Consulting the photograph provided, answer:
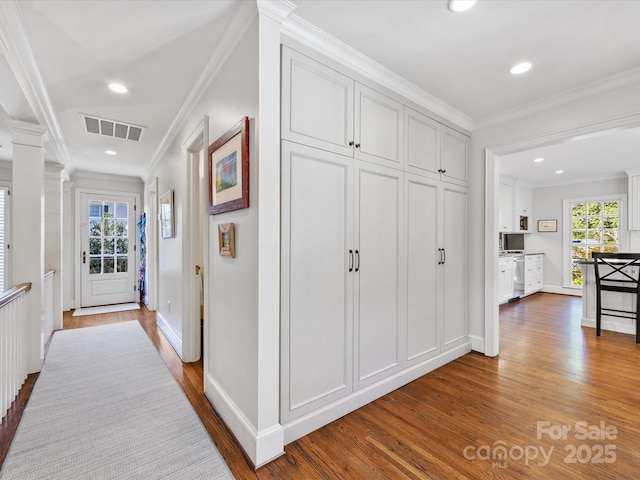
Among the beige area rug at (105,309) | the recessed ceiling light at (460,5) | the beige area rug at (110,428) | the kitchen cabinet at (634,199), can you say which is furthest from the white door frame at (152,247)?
the kitchen cabinet at (634,199)

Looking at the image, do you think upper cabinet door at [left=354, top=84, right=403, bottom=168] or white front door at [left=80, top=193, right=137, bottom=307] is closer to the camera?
upper cabinet door at [left=354, top=84, right=403, bottom=168]

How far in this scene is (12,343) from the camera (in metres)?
2.35

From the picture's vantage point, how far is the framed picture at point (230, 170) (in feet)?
5.64

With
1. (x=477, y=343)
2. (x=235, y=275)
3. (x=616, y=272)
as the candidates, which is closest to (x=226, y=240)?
(x=235, y=275)

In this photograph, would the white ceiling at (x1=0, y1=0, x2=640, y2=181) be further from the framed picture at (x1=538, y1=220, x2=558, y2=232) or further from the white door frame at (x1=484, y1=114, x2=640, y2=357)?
the framed picture at (x1=538, y1=220, x2=558, y2=232)

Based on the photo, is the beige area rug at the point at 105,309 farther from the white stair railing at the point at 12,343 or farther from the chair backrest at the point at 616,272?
the chair backrest at the point at 616,272

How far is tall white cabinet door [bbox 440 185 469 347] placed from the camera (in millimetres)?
2953

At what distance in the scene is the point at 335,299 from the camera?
201 cm

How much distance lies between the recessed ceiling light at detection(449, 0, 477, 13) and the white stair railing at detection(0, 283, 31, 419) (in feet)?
10.9

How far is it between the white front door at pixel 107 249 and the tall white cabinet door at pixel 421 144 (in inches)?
214

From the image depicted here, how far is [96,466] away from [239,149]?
192 cm

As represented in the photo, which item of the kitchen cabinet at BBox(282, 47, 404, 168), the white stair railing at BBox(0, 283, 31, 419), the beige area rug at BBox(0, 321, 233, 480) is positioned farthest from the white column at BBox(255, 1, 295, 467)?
the white stair railing at BBox(0, 283, 31, 419)

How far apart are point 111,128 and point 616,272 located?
654 centimetres

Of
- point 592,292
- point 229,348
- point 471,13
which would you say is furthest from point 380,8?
point 592,292
